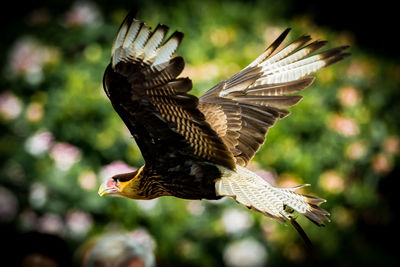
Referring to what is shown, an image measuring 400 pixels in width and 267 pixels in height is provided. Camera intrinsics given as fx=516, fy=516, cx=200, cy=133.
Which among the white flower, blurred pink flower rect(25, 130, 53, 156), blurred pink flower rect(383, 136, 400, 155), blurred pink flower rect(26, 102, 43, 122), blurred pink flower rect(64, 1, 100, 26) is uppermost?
blurred pink flower rect(64, 1, 100, 26)

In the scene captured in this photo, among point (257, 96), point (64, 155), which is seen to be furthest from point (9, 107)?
point (257, 96)

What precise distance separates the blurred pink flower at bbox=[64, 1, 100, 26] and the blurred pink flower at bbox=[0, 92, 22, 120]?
86 cm

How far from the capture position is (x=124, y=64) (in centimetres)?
89

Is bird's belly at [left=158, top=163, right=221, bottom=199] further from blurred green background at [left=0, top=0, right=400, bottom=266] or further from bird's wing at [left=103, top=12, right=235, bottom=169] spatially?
blurred green background at [left=0, top=0, right=400, bottom=266]

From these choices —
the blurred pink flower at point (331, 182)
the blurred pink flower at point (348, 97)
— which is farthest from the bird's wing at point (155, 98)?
the blurred pink flower at point (348, 97)

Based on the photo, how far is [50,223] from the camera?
2365 mm

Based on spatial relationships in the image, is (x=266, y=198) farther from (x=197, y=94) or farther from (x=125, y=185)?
(x=197, y=94)

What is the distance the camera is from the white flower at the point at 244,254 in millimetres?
2406

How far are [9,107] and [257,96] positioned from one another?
1.92 meters

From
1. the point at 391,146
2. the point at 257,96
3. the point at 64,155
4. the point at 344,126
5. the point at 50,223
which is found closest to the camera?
the point at 257,96

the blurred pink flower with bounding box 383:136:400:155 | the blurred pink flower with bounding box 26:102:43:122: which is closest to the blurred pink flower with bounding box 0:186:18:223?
the blurred pink flower with bounding box 26:102:43:122

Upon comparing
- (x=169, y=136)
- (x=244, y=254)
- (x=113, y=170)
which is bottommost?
(x=244, y=254)

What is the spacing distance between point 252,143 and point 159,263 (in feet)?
3.92

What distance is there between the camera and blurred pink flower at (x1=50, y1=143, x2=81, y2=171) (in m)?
2.45
